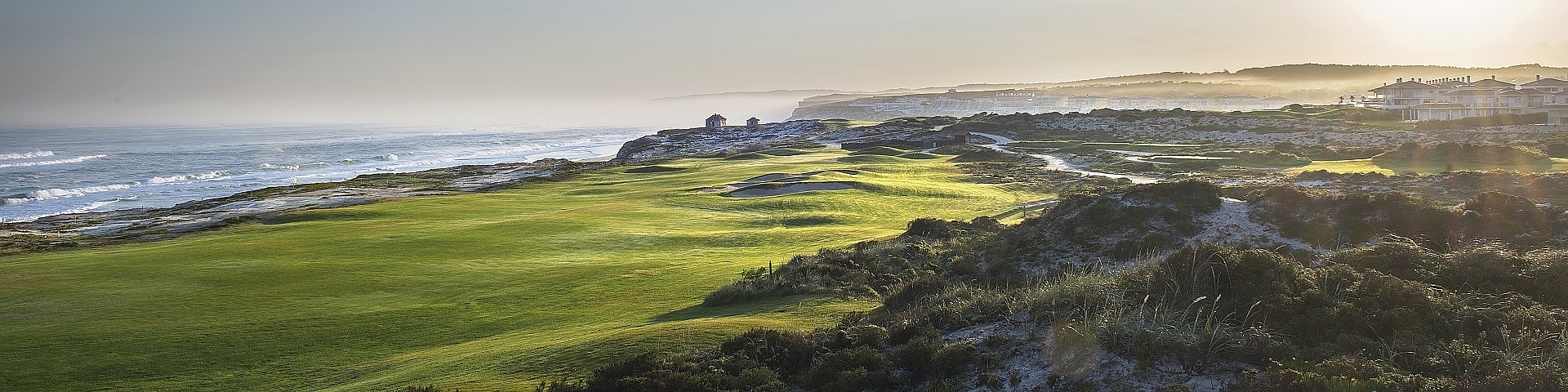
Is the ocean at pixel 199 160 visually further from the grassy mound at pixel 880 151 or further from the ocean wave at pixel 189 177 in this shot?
the grassy mound at pixel 880 151

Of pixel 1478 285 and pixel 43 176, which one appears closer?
pixel 1478 285

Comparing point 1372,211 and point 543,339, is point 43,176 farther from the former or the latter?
point 1372,211

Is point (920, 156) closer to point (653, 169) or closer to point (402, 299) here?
point (653, 169)

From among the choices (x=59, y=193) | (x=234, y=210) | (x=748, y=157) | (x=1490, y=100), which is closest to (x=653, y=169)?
(x=748, y=157)

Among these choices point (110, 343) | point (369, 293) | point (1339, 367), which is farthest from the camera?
point (369, 293)

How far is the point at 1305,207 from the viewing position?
53.2ft

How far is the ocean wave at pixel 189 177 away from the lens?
3337 inches

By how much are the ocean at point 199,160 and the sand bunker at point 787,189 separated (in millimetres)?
38857

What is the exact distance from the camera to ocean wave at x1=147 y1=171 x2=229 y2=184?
84.8 metres

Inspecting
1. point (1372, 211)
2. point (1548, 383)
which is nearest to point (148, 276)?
point (1548, 383)

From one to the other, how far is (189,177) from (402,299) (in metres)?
89.6

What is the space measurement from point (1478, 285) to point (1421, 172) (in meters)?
35.7

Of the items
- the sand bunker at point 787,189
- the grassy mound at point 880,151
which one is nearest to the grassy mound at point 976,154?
the grassy mound at point 880,151

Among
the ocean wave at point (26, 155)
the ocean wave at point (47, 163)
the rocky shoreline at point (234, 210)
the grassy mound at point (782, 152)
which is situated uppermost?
the ocean wave at point (26, 155)
